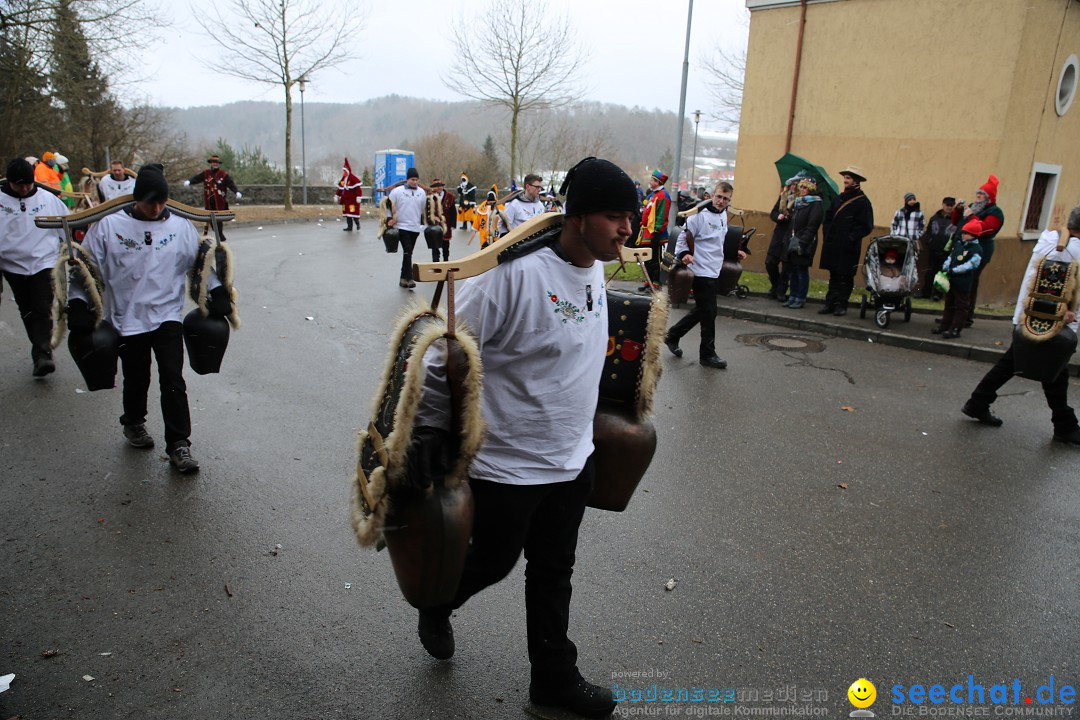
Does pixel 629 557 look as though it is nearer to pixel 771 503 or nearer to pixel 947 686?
pixel 771 503

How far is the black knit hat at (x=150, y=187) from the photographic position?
438cm

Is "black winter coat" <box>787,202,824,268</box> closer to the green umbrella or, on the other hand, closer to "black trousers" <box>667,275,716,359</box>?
the green umbrella

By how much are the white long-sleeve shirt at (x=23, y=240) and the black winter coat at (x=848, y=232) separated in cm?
943

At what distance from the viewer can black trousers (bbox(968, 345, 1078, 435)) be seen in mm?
5828

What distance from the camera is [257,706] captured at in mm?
2703

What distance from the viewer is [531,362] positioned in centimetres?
248

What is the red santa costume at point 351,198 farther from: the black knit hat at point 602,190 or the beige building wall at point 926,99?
the black knit hat at point 602,190

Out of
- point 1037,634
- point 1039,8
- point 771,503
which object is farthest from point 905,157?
point 1037,634

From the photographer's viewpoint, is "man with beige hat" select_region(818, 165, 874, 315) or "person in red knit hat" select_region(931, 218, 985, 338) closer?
"person in red knit hat" select_region(931, 218, 985, 338)

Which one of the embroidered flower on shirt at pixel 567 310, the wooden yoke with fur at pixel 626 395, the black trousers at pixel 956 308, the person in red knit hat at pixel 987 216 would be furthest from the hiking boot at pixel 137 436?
the person in red knit hat at pixel 987 216

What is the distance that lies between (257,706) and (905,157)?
44.5 ft

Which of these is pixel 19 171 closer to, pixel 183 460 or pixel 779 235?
pixel 183 460

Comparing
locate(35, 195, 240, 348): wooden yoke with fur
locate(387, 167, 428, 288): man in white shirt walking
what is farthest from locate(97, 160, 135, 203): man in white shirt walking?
locate(35, 195, 240, 348): wooden yoke with fur

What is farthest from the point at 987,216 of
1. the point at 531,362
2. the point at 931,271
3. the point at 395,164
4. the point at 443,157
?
the point at 443,157
